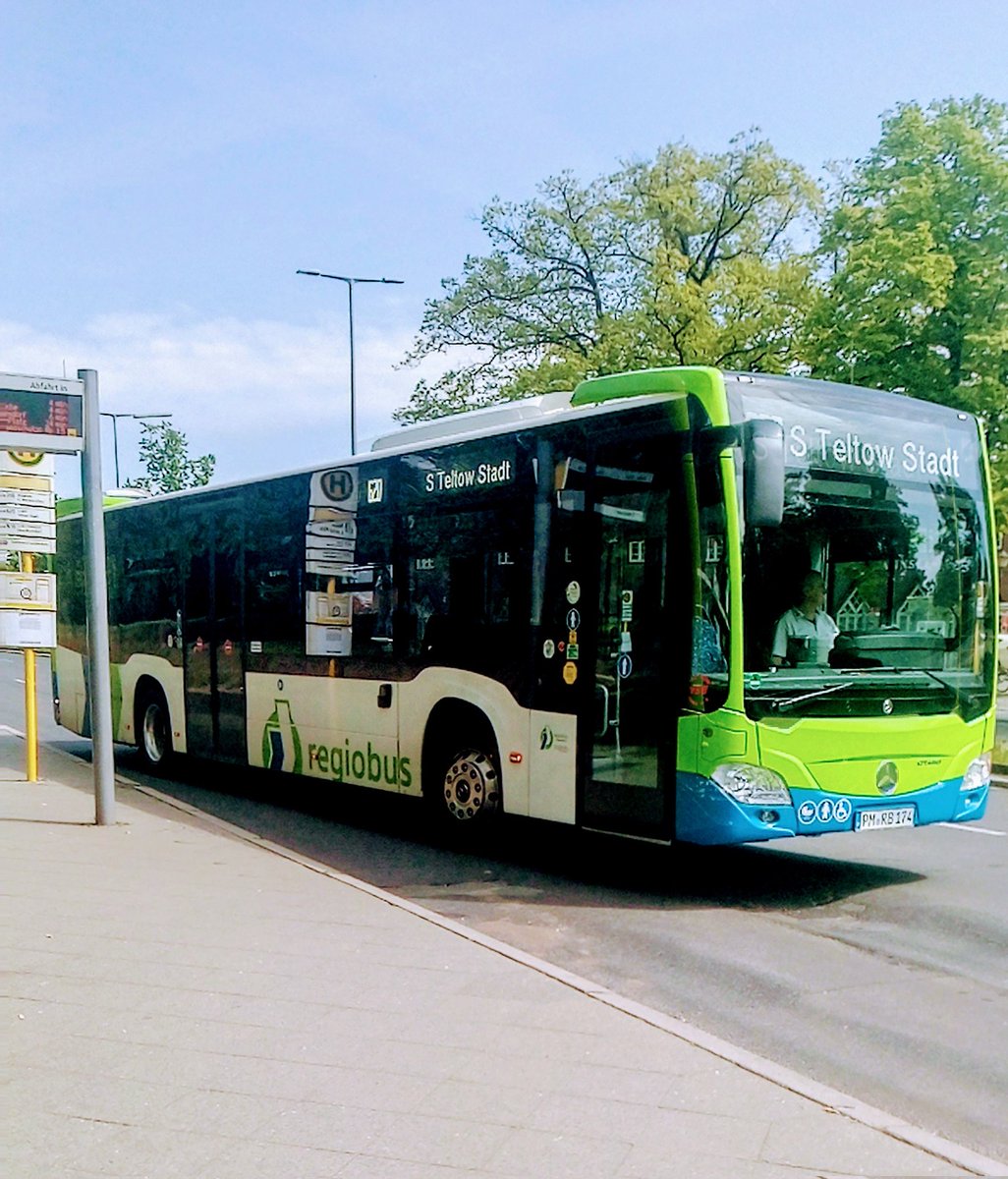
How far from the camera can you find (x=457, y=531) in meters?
10.5

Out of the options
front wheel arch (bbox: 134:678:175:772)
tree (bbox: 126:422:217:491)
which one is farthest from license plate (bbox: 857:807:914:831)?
tree (bbox: 126:422:217:491)

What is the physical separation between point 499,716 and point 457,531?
5.02ft

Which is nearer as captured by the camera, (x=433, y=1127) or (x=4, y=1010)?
(x=433, y=1127)

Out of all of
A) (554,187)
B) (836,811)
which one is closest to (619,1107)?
(836,811)

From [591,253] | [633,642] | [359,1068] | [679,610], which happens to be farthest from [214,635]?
[591,253]

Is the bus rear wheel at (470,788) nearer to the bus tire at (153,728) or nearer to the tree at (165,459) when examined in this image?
the bus tire at (153,728)

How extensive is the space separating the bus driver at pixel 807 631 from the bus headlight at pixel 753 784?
2.17 feet

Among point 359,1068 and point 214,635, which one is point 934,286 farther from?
point 359,1068

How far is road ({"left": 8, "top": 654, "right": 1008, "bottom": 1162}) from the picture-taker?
5.64 meters

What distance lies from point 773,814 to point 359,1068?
12.8 feet

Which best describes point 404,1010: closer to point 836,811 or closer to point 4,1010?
point 4,1010

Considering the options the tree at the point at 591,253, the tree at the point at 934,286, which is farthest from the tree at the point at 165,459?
the tree at the point at 934,286

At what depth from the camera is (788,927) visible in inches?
→ 312

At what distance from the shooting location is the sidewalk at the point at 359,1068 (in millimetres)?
4141
